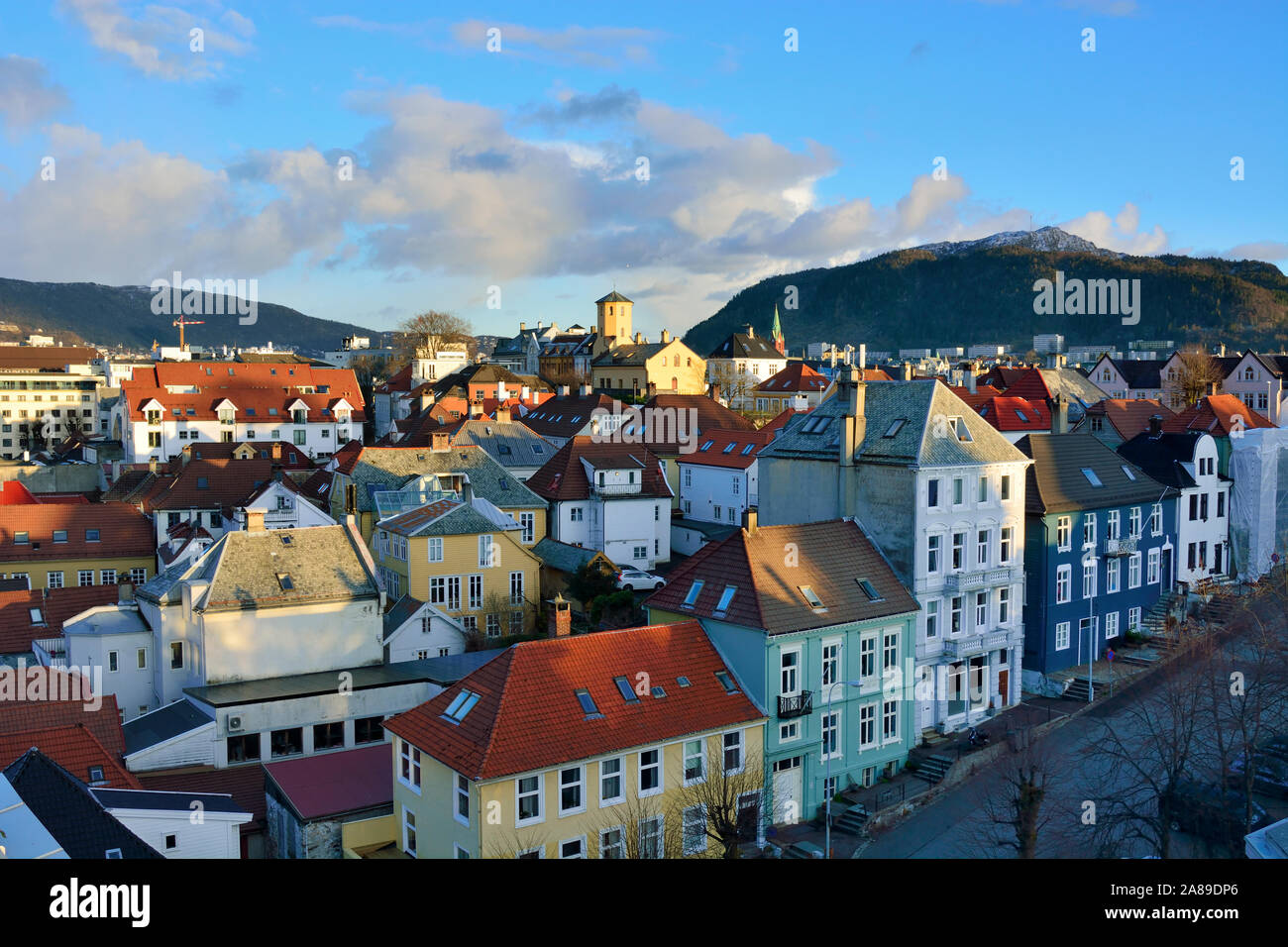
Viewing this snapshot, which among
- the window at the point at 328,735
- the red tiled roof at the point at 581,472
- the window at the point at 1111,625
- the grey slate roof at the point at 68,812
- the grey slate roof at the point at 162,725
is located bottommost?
the window at the point at 328,735

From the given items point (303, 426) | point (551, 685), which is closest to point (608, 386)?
point (303, 426)

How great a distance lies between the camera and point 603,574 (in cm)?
4272

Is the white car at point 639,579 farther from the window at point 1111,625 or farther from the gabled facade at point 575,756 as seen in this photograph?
the gabled facade at point 575,756

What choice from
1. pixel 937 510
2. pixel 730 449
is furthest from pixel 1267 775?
pixel 730 449

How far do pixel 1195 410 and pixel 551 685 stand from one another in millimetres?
38066

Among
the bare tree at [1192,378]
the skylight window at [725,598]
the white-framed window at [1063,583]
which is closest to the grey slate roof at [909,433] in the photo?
Answer: the white-framed window at [1063,583]

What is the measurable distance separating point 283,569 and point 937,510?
836 inches

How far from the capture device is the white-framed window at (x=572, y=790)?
22531mm

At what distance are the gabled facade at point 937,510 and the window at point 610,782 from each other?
467 inches

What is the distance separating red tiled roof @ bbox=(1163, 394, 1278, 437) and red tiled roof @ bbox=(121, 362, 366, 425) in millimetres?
60040

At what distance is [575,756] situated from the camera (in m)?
22.5

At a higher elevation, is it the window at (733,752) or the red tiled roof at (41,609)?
the red tiled roof at (41,609)

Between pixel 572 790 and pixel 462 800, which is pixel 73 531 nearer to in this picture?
pixel 462 800

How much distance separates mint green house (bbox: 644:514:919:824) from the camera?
1061 inches
